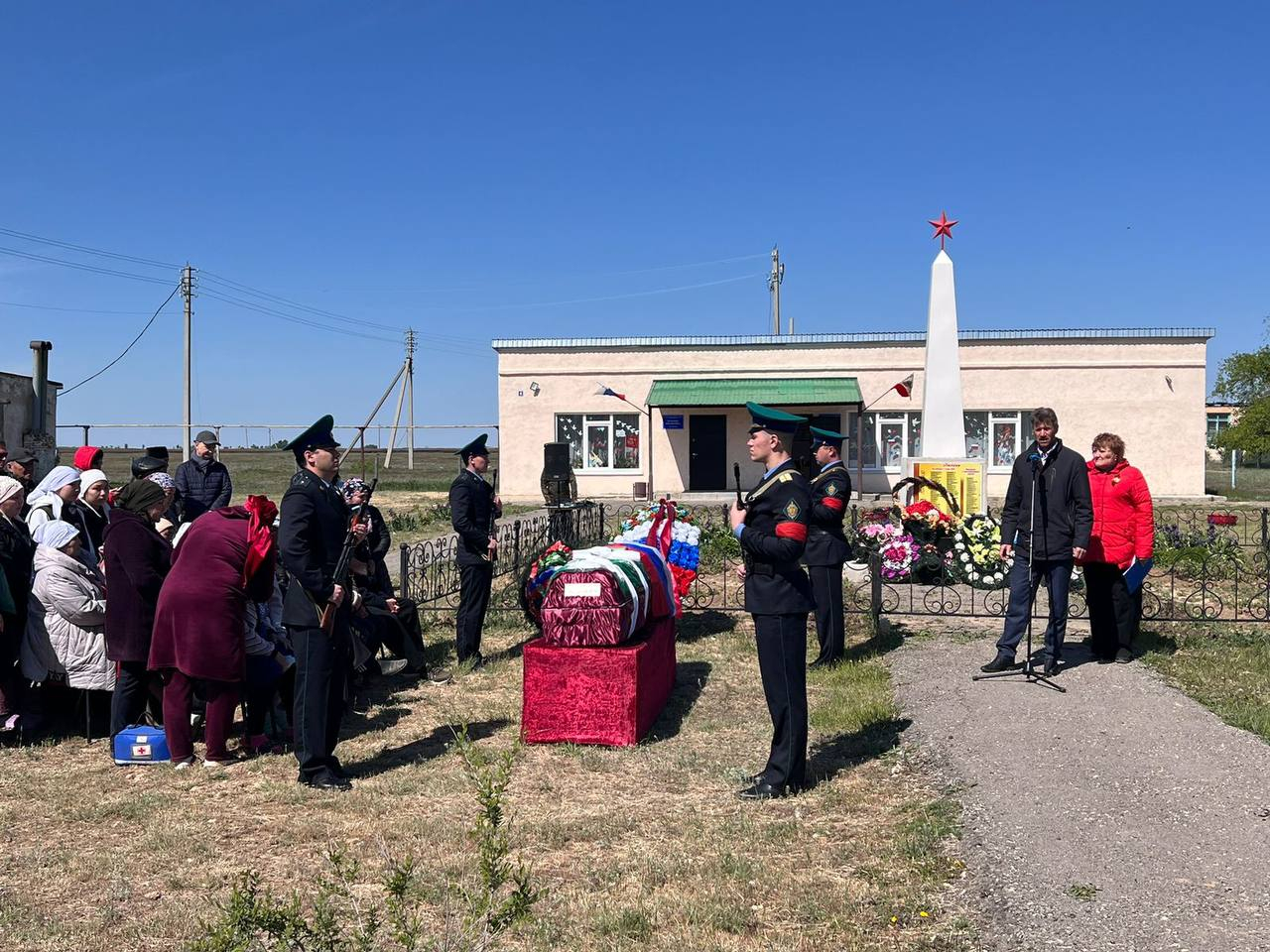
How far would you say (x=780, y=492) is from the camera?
5020 mm

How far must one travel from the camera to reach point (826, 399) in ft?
85.6

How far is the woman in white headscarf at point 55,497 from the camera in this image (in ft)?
21.8

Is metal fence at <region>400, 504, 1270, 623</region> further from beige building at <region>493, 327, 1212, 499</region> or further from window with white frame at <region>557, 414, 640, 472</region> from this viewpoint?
window with white frame at <region>557, 414, 640, 472</region>

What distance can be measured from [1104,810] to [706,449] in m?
23.6

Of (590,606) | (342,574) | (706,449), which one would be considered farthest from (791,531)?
(706,449)

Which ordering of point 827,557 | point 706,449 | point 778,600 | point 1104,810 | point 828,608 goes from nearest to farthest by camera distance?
point 1104,810 < point 778,600 < point 827,557 < point 828,608 < point 706,449

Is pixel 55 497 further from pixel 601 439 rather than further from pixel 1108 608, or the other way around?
pixel 601 439

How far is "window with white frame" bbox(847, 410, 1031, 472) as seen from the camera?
27.0m

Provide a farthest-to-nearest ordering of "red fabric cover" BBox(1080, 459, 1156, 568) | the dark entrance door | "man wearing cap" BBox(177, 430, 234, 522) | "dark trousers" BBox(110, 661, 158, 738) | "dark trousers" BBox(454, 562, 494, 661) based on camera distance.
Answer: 1. the dark entrance door
2. "man wearing cap" BBox(177, 430, 234, 522)
3. "dark trousers" BBox(454, 562, 494, 661)
4. "red fabric cover" BBox(1080, 459, 1156, 568)
5. "dark trousers" BBox(110, 661, 158, 738)

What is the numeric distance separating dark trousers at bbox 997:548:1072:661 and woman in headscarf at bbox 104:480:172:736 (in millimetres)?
5421

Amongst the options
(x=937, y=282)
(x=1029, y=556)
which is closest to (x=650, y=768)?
(x=1029, y=556)

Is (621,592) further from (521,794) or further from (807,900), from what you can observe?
(807,900)

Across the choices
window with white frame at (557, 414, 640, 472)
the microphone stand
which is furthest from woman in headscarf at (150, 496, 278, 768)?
window with white frame at (557, 414, 640, 472)

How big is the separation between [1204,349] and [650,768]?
25.8 m
